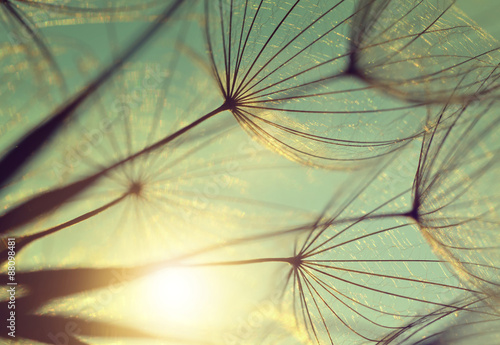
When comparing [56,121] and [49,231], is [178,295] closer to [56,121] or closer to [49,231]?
[49,231]

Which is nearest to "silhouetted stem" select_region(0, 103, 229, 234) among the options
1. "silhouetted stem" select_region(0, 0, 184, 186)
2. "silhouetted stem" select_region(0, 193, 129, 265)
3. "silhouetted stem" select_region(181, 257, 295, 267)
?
"silhouetted stem" select_region(0, 193, 129, 265)

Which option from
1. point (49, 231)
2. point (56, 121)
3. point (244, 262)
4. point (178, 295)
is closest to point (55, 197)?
point (49, 231)

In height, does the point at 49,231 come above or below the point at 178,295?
above

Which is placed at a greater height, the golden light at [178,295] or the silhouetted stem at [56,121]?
the silhouetted stem at [56,121]

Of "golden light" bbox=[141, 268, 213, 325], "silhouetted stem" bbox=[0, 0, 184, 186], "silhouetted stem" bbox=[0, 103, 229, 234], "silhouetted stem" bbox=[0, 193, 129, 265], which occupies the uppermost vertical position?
"silhouetted stem" bbox=[0, 0, 184, 186]

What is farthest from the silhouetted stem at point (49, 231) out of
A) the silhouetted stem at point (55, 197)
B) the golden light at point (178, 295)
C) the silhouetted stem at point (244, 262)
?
the silhouetted stem at point (244, 262)

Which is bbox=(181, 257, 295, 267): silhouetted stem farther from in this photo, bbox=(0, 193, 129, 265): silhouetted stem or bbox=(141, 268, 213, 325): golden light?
bbox=(0, 193, 129, 265): silhouetted stem

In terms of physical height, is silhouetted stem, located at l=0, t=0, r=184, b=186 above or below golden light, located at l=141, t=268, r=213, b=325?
above

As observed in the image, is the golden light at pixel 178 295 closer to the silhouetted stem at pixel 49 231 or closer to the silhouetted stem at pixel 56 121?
the silhouetted stem at pixel 49 231

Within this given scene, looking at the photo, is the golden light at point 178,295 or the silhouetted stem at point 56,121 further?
the golden light at point 178,295

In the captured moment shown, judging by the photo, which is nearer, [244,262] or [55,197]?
[55,197]

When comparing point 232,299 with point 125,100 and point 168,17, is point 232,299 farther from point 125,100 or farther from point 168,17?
point 168,17
